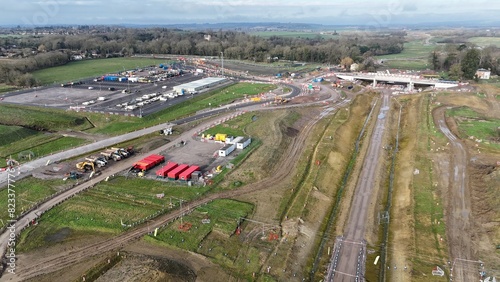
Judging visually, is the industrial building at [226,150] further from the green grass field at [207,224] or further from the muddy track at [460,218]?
the muddy track at [460,218]

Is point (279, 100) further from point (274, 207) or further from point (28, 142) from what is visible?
point (28, 142)

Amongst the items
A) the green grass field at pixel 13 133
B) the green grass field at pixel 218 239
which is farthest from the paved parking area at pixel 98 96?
the green grass field at pixel 218 239

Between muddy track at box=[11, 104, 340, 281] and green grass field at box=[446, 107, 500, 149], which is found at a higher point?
green grass field at box=[446, 107, 500, 149]

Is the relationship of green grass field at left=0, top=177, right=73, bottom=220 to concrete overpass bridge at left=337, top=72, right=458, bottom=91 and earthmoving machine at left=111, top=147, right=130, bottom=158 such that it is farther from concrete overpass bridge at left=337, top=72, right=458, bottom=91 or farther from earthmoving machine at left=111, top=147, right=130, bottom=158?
concrete overpass bridge at left=337, top=72, right=458, bottom=91

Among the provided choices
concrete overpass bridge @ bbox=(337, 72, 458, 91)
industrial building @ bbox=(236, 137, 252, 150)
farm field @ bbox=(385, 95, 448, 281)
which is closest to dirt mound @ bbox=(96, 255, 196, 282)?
farm field @ bbox=(385, 95, 448, 281)

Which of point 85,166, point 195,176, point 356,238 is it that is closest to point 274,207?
point 356,238

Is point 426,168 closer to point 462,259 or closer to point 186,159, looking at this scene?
point 462,259

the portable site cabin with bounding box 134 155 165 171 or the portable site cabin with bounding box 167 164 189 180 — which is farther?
the portable site cabin with bounding box 134 155 165 171
